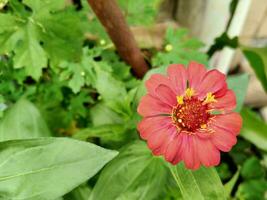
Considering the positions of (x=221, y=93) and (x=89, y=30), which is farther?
(x=89, y=30)

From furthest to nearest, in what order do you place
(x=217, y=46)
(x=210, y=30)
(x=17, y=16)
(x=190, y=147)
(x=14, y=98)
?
(x=210, y=30), (x=217, y=46), (x=14, y=98), (x=17, y=16), (x=190, y=147)

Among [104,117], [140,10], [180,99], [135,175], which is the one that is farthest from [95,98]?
[180,99]

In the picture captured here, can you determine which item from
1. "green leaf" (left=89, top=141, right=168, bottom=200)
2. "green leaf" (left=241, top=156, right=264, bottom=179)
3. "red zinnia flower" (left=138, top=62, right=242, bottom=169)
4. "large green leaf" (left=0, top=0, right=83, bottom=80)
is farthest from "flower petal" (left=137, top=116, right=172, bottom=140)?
"green leaf" (left=241, top=156, right=264, bottom=179)

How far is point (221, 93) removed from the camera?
59cm

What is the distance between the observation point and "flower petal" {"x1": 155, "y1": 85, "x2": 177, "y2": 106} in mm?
574

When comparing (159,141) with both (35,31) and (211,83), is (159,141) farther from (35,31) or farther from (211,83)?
(35,31)

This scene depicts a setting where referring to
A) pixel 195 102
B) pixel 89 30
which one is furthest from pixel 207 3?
pixel 195 102

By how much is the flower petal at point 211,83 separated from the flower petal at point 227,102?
1 centimetres

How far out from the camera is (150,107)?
22.8 inches

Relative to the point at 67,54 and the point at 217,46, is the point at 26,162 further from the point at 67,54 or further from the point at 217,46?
the point at 217,46

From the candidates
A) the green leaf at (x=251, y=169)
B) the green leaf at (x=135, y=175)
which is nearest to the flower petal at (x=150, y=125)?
the green leaf at (x=135, y=175)

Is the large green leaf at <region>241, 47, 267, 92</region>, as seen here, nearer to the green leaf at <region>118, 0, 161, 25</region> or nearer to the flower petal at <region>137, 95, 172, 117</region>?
the green leaf at <region>118, 0, 161, 25</region>

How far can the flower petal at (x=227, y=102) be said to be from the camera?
23.4 inches

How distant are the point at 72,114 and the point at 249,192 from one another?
0.45m
